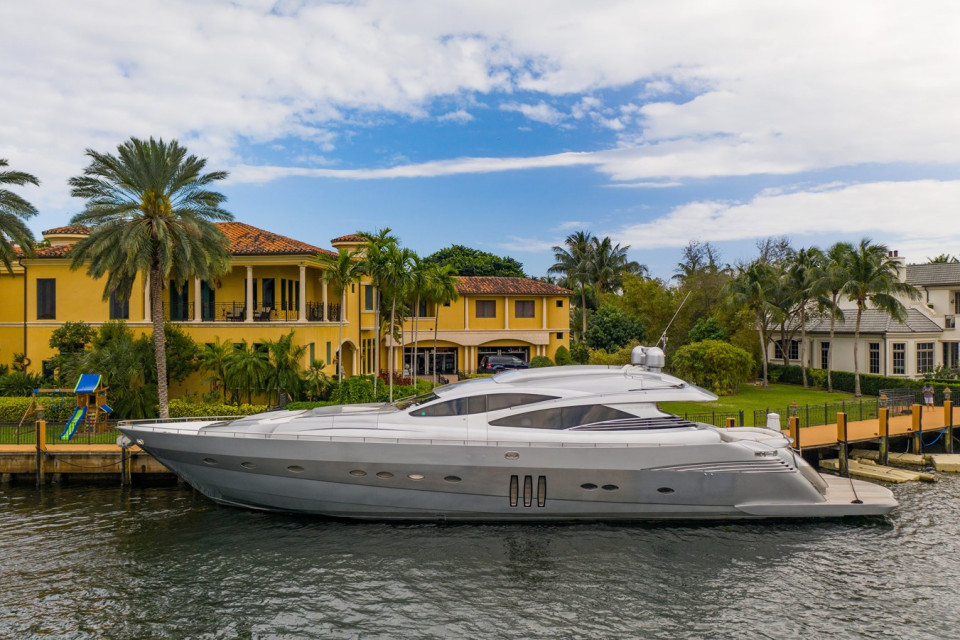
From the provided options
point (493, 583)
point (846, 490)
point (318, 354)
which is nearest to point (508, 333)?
point (318, 354)

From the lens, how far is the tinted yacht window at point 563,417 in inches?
597

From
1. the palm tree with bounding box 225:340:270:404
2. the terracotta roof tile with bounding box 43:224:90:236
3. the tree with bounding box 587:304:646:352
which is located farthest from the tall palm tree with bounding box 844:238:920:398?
the terracotta roof tile with bounding box 43:224:90:236

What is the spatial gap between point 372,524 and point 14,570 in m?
7.02

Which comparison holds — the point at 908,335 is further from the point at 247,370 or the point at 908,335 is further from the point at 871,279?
the point at 247,370

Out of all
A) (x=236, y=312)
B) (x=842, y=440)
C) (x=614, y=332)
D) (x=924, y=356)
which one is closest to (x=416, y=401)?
(x=842, y=440)

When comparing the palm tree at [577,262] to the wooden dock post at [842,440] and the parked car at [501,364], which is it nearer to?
the parked car at [501,364]

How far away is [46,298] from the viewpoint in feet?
88.9

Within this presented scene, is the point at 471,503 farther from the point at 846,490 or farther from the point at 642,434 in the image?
the point at 846,490

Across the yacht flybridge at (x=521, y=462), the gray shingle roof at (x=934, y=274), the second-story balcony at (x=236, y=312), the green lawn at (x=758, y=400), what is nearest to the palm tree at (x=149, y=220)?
the second-story balcony at (x=236, y=312)

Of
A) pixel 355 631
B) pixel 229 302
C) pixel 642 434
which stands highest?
pixel 229 302

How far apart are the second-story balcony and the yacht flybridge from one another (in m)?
12.6

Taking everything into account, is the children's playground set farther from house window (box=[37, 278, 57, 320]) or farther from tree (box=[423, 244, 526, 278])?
tree (box=[423, 244, 526, 278])

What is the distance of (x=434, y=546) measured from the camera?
13992 mm

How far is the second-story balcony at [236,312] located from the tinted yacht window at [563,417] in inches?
579
